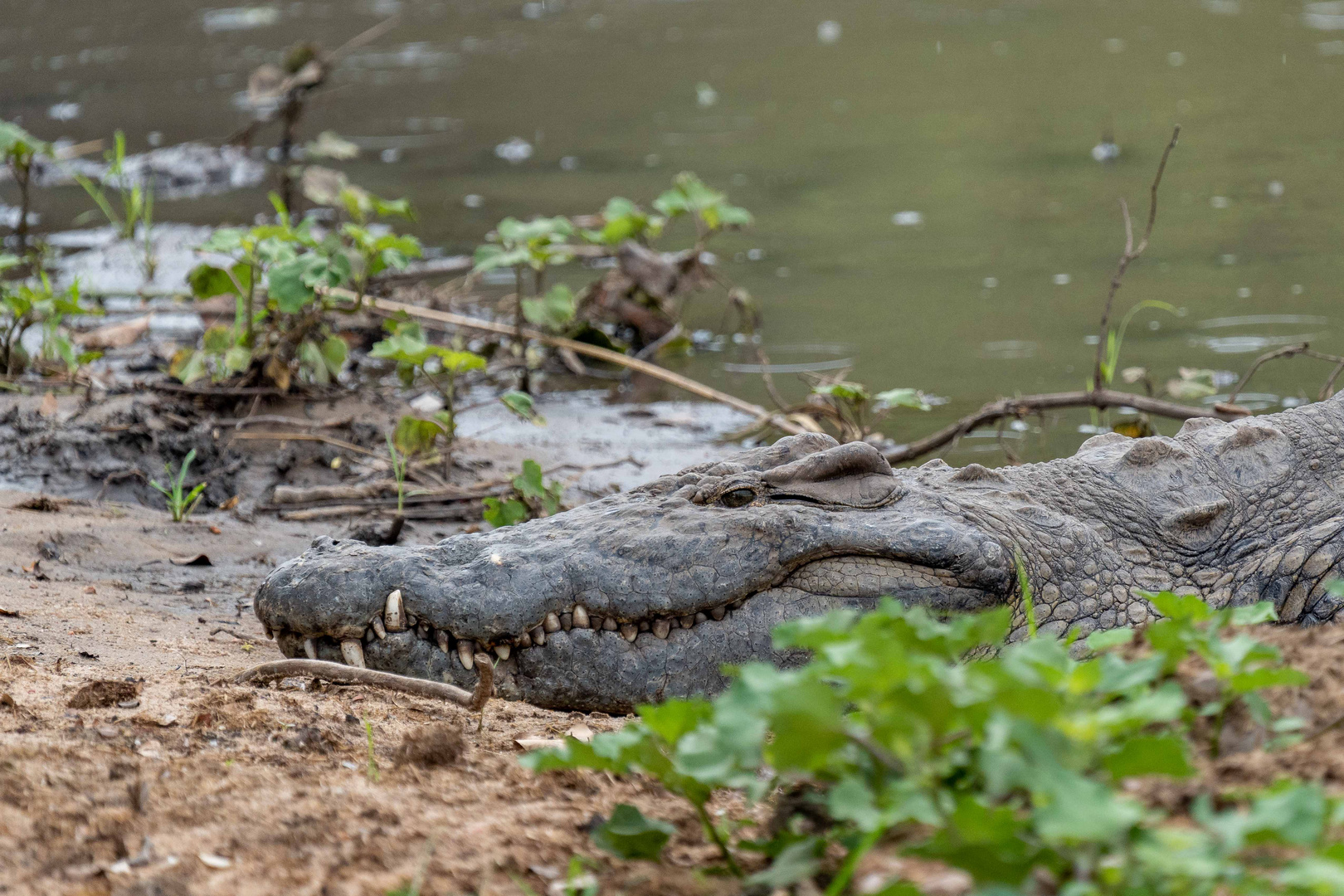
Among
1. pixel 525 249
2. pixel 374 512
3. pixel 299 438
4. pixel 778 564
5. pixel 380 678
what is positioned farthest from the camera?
pixel 525 249

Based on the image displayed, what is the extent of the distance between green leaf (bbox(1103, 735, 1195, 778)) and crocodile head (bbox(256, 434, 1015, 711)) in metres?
1.54

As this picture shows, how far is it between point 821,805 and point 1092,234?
6967 millimetres

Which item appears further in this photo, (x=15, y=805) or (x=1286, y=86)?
(x=1286, y=86)

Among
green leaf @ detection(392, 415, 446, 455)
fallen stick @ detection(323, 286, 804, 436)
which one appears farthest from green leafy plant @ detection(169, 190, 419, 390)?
green leaf @ detection(392, 415, 446, 455)

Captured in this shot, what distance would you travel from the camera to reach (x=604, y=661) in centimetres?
275

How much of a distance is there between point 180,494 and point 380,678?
1883mm

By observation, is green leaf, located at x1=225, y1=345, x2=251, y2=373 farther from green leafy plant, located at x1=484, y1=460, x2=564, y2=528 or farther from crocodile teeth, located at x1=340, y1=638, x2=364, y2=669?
crocodile teeth, located at x1=340, y1=638, x2=364, y2=669

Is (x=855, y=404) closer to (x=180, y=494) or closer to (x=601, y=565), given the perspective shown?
(x=601, y=565)

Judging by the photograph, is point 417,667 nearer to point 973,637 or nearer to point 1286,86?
point 973,637

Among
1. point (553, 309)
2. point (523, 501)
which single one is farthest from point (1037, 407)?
point (553, 309)

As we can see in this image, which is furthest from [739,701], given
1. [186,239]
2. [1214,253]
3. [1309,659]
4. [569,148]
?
[569,148]

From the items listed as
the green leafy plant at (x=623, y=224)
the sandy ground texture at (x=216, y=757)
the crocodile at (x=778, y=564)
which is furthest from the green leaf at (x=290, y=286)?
the green leafy plant at (x=623, y=224)

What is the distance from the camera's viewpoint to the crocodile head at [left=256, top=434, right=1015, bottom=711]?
267 centimetres

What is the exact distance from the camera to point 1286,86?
1132 centimetres
